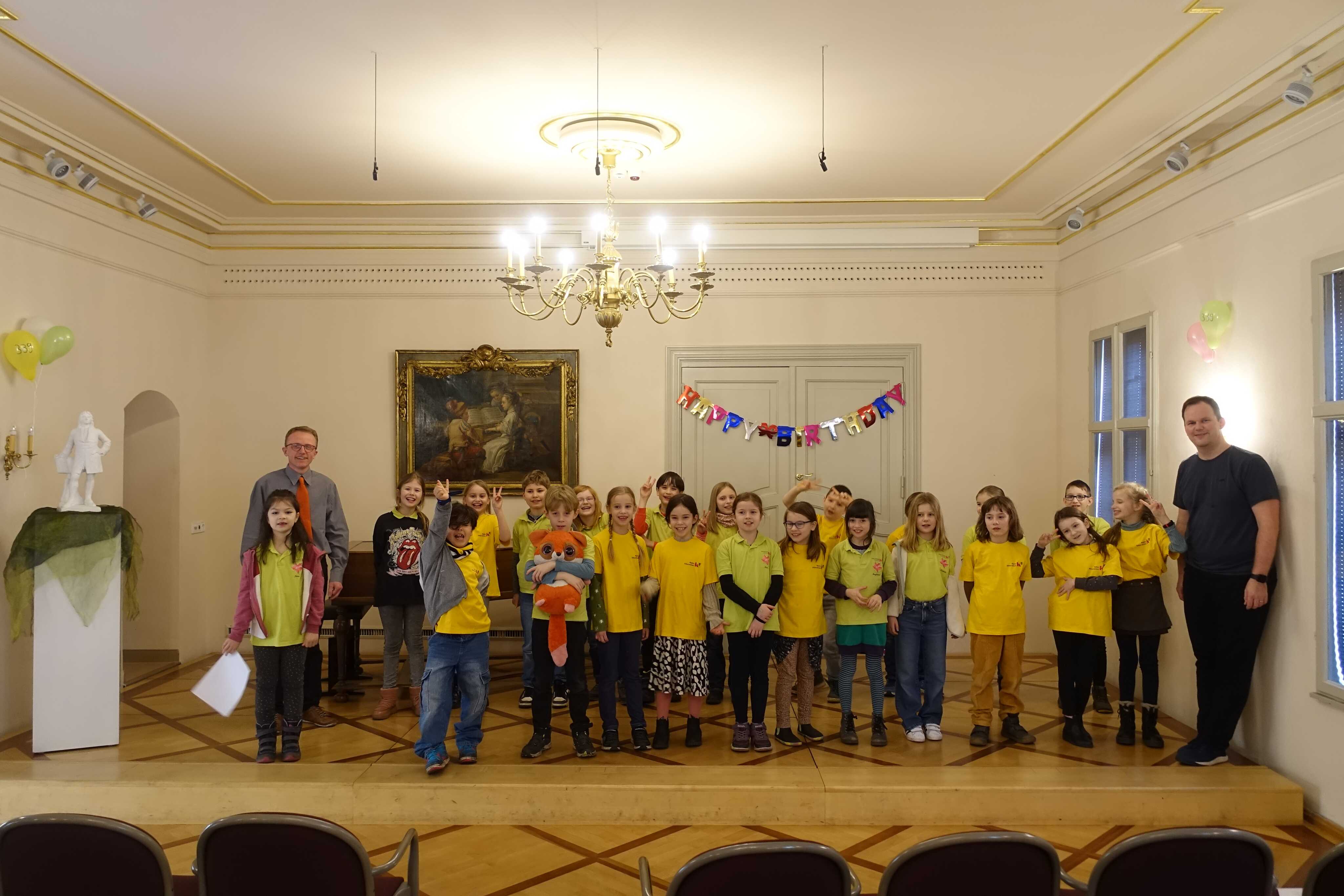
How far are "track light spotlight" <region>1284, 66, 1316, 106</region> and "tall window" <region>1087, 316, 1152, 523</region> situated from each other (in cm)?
179

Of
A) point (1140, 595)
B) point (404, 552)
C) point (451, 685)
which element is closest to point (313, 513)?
point (404, 552)

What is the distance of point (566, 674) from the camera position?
14.8 ft

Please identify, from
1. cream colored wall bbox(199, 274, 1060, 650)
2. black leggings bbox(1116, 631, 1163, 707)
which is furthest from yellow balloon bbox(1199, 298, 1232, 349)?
cream colored wall bbox(199, 274, 1060, 650)

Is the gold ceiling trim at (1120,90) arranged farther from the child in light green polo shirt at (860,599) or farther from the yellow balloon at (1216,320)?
the child in light green polo shirt at (860,599)

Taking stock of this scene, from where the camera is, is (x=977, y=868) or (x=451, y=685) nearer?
(x=977, y=868)

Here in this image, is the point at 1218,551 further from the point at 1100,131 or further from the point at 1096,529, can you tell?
the point at 1100,131

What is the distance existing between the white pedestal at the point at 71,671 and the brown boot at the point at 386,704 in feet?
4.25

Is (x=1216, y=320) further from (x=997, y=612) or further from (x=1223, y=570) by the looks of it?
(x=997, y=612)

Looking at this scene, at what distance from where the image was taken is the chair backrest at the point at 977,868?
77.7 inches

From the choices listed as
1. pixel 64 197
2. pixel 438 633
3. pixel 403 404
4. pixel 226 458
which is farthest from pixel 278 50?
pixel 226 458

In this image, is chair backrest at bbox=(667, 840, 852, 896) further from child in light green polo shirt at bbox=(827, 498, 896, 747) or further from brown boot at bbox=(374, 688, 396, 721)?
brown boot at bbox=(374, 688, 396, 721)

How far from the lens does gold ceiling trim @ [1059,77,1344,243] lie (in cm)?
404

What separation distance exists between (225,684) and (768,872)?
9.86ft

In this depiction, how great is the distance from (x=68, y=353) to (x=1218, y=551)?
21.1 ft
